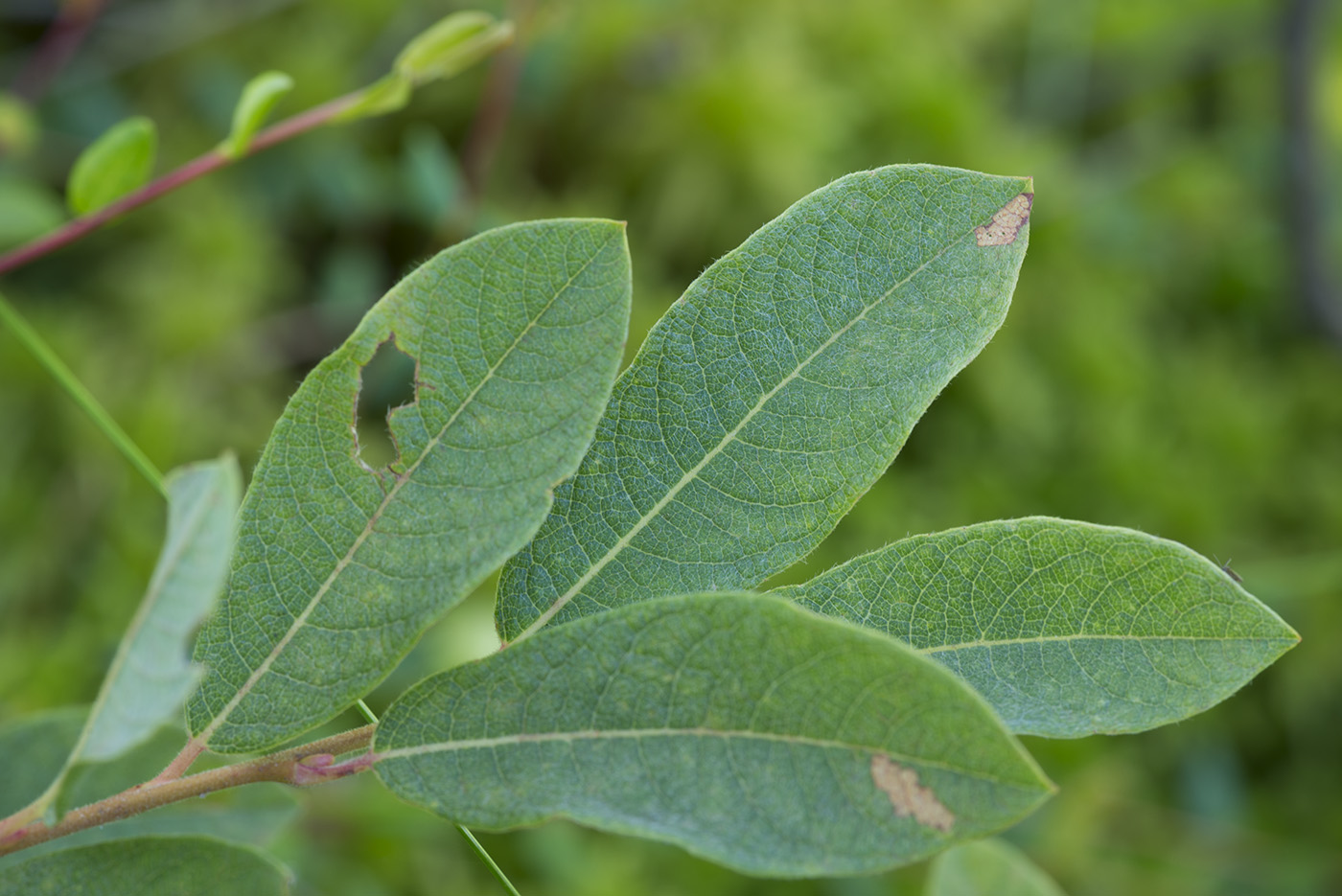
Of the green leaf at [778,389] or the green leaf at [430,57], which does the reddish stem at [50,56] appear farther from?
the green leaf at [778,389]

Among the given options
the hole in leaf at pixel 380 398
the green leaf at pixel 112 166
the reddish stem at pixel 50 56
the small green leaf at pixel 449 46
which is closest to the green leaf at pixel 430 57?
the small green leaf at pixel 449 46

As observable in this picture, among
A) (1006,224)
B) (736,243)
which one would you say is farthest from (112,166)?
(736,243)

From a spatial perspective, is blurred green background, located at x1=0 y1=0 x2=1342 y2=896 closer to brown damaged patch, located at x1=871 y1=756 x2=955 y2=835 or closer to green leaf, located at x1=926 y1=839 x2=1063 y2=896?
green leaf, located at x1=926 y1=839 x2=1063 y2=896

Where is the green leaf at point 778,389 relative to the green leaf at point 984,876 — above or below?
above

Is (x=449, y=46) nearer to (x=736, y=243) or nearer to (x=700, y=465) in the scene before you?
(x=700, y=465)

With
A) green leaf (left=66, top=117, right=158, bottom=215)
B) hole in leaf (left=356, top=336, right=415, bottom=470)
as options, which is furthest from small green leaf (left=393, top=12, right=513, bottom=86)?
hole in leaf (left=356, top=336, right=415, bottom=470)
